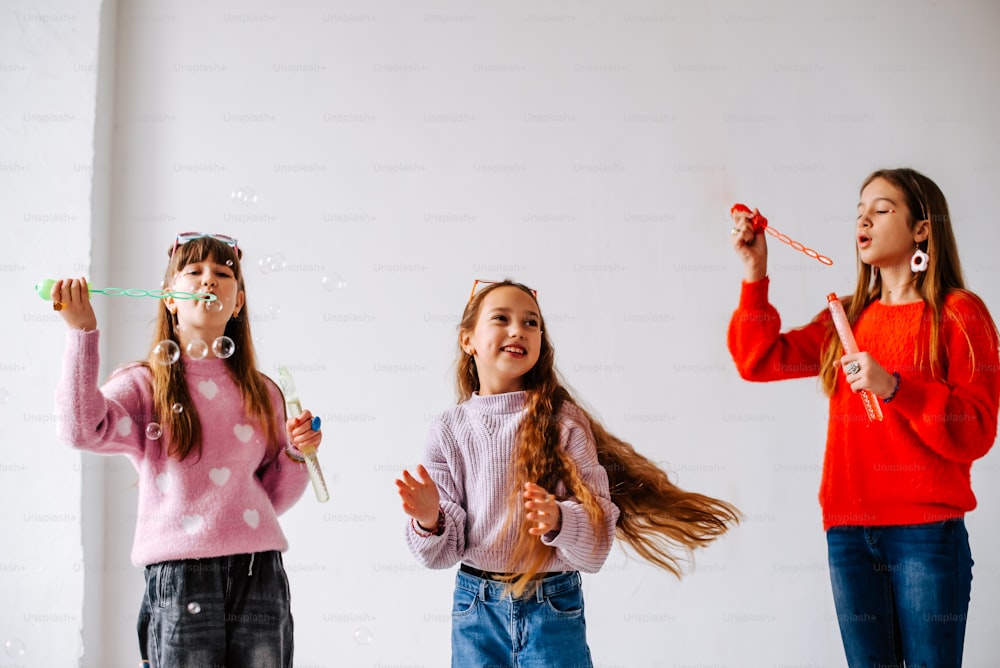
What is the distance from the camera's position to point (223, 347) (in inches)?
75.4

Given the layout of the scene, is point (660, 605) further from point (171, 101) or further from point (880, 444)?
point (171, 101)

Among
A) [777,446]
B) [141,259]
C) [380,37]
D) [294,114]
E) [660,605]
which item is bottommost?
[660,605]

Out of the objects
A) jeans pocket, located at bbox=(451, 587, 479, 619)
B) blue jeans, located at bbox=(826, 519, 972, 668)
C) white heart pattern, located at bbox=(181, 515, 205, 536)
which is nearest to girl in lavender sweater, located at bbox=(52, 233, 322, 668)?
white heart pattern, located at bbox=(181, 515, 205, 536)

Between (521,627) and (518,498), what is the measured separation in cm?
24

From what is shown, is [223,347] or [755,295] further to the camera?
[755,295]

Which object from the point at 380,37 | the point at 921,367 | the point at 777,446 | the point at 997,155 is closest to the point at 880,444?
the point at 921,367

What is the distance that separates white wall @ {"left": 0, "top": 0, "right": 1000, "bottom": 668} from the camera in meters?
3.10

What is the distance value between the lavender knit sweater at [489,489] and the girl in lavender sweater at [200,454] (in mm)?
287

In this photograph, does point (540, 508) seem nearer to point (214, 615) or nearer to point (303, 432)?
point (303, 432)

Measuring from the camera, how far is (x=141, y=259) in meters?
3.19

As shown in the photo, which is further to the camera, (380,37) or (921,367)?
(380,37)

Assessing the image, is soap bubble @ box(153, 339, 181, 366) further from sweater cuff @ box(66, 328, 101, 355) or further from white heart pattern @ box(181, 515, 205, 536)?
white heart pattern @ box(181, 515, 205, 536)

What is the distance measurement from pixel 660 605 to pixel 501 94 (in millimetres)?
1836

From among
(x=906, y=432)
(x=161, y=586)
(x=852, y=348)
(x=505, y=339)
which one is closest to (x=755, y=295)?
(x=852, y=348)
